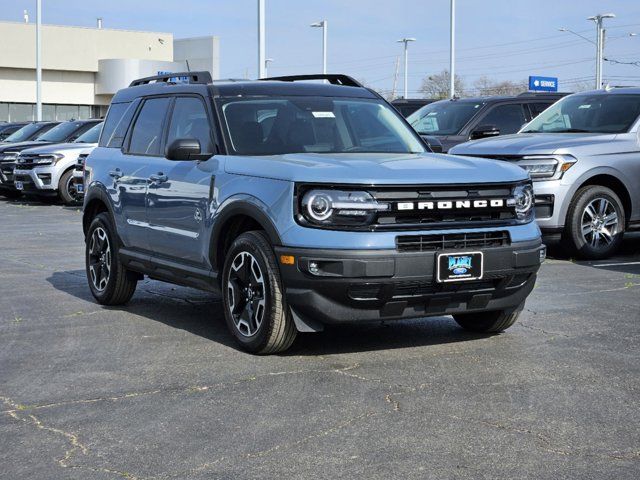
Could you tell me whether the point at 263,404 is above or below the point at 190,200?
below

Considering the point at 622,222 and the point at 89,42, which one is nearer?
the point at 622,222

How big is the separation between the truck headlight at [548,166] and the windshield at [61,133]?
48.9 ft

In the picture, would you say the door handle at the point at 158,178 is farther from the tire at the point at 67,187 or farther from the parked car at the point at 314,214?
the tire at the point at 67,187

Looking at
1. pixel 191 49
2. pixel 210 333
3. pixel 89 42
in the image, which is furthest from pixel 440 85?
pixel 210 333

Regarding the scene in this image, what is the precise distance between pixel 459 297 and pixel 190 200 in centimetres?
208

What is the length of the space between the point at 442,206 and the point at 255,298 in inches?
51.8

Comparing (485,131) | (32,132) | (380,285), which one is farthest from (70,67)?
(380,285)

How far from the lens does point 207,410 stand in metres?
5.55

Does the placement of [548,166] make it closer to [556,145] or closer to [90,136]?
[556,145]

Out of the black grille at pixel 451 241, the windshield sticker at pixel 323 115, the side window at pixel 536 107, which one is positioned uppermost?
the side window at pixel 536 107

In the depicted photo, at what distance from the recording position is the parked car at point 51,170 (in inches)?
870

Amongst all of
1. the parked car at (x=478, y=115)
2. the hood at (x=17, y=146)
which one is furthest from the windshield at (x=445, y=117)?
the hood at (x=17, y=146)

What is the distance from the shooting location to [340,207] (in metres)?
6.42

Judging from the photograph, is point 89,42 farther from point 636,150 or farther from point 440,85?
point 636,150
